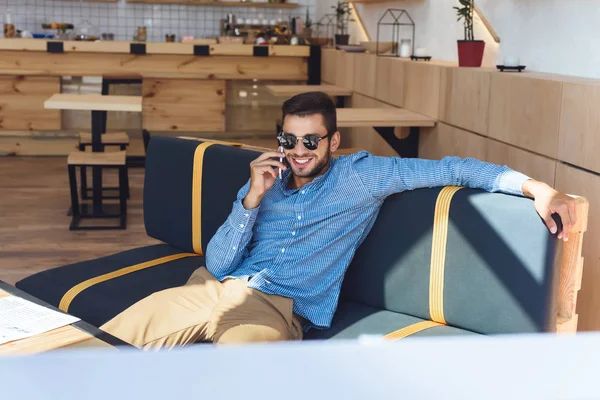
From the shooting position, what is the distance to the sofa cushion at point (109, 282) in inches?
98.4

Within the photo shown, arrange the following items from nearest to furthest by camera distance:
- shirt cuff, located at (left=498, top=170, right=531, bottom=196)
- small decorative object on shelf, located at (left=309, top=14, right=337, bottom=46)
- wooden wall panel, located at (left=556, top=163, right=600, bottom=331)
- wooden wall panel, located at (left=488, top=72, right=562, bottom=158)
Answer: shirt cuff, located at (left=498, top=170, right=531, bottom=196) < wooden wall panel, located at (left=556, top=163, right=600, bottom=331) < wooden wall panel, located at (left=488, top=72, right=562, bottom=158) < small decorative object on shelf, located at (left=309, top=14, right=337, bottom=46)

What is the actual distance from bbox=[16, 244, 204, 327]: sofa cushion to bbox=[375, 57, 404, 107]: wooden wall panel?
98.4 inches

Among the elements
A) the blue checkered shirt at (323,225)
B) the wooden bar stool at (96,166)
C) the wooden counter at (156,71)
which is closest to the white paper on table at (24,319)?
the blue checkered shirt at (323,225)

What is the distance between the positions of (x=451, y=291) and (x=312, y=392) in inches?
73.4

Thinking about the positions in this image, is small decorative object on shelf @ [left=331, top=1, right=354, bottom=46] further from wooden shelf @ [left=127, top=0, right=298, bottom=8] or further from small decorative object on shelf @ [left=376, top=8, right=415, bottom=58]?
wooden shelf @ [left=127, top=0, right=298, bottom=8]

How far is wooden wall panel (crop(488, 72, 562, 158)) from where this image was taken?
3.05 metres

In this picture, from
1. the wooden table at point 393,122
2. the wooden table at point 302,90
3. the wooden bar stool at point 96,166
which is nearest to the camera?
the wooden table at point 393,122

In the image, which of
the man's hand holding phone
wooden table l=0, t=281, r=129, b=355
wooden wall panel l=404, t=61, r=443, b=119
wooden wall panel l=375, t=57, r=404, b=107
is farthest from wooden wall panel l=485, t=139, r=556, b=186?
wooden table l=0, t=281, r=129, b=355

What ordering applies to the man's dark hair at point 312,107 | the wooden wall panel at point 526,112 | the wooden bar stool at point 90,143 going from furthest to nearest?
the wooden bar stool at point 90,143, the wooden wall panel at point 526,112, the man's dark hair at point 312,107

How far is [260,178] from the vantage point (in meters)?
2.34

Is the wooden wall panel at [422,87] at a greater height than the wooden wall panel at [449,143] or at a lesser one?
greater

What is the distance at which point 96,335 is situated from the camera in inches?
71.8

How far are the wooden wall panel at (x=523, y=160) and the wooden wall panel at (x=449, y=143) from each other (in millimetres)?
115

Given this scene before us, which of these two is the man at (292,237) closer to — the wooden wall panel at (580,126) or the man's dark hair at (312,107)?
the man's dark hair at (312,107)
